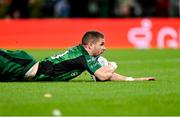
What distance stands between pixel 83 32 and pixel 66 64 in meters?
13.9

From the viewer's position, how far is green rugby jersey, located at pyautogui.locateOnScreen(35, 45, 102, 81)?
47.2 ft

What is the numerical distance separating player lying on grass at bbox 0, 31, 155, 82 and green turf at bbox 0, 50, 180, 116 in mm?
188

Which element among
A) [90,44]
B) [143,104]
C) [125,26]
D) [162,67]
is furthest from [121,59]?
[143,104]

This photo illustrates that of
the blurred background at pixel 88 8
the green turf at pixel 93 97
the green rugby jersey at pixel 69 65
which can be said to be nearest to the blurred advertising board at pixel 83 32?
the blurred background at pixel 88 8

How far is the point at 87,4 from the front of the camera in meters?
32.2

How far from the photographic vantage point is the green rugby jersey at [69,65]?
47.2 feet

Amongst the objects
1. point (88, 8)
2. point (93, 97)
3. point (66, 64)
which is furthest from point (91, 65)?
point (88, 8)

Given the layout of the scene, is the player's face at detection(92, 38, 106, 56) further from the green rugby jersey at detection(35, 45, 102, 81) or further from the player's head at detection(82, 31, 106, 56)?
the green rugby jersey at detection(35, 45, 102, 81)

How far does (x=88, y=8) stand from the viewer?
3206 centimetres

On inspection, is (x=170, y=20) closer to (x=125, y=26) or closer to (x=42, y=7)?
→ (x=125, y=26)

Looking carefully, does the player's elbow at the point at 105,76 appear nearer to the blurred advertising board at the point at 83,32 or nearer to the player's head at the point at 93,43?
the player's head at the point at 93,43

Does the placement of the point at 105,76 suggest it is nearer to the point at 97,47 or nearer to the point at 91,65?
the point at 91,65

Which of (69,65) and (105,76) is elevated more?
(69,65)

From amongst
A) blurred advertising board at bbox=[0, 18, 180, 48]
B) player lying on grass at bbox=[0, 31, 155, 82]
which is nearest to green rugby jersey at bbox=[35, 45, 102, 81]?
player lying on grass at bbox=[0, 31, 155, 82]
